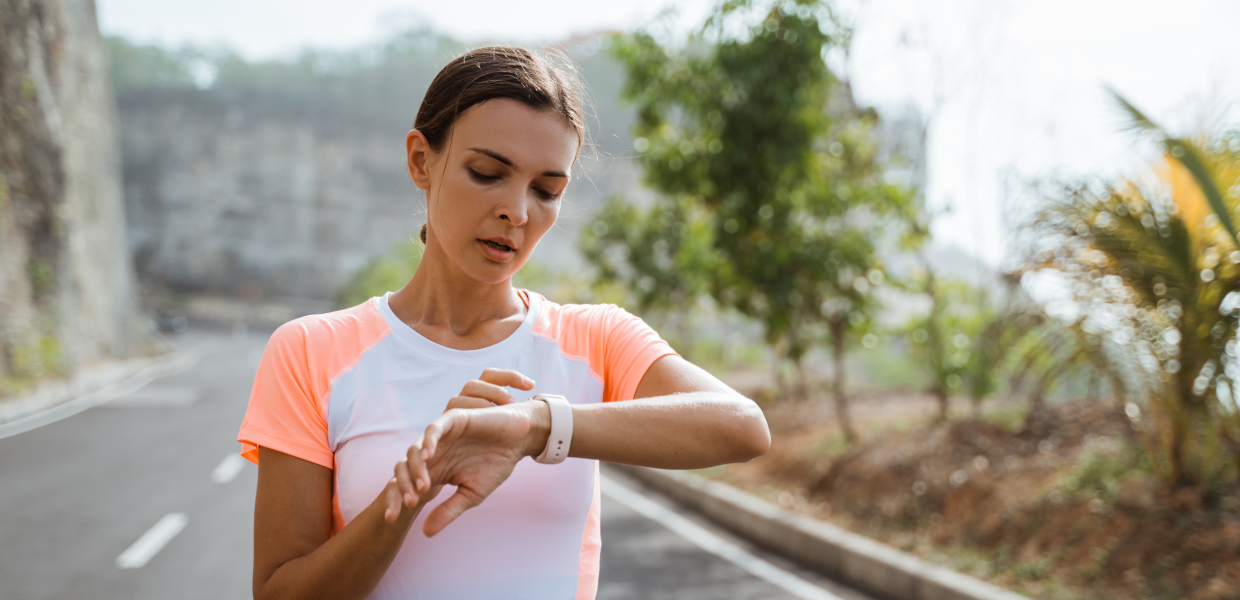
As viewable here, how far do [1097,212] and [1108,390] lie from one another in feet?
4.09

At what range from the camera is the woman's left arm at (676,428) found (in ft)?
3.83

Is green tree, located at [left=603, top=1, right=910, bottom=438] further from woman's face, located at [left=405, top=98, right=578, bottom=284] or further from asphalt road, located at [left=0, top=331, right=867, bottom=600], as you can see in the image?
woman's face, located at [left=405, top=98, right=578, bottom=284]

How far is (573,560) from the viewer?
1.38 metres

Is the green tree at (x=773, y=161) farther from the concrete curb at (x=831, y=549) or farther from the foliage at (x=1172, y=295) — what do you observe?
the foliage at (x=1172, y=295)

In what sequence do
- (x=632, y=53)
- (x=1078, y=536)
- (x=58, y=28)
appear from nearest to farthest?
(x=1078, y=536)
(x=632, y=53)
(x=58, y=28)

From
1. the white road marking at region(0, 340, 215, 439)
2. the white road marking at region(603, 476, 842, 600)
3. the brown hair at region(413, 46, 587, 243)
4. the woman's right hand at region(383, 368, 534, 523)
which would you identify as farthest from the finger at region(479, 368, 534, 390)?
the white road marking at region(0, 340, 215, 439)

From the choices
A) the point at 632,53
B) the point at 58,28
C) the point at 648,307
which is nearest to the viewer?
the point at 632,53

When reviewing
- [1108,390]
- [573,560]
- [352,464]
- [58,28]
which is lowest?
[1108,390]

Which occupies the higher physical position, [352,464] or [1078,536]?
[352,464]

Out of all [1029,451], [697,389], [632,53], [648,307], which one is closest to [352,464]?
[697,389]

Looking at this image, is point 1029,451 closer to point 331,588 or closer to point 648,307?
point 331,588

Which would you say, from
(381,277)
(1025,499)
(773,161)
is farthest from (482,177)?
(381,277)

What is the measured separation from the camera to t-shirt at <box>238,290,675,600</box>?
50.2 inches

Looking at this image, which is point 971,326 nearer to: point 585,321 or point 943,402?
point 943,402
